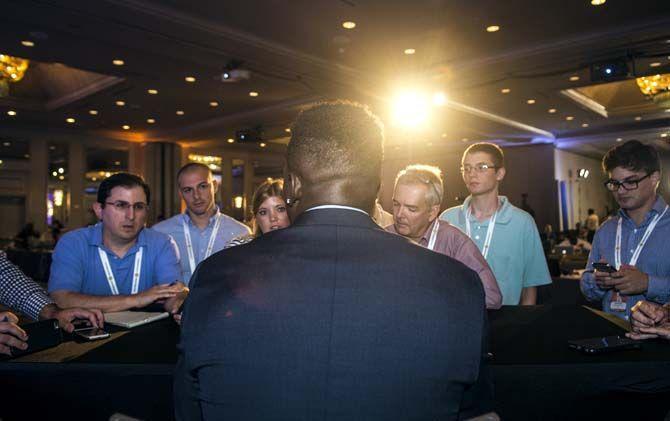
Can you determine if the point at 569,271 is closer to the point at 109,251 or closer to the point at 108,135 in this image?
the point at 109,251

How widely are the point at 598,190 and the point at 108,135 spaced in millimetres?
17924

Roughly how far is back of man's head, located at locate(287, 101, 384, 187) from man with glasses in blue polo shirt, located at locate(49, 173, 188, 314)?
1.73 m

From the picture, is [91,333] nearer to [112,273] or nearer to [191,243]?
[112,273]

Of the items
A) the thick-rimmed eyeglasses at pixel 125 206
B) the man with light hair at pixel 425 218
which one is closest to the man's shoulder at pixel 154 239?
the thick-rimmed eyeglasses at pixel 125 206

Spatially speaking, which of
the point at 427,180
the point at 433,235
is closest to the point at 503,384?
the point at 433,235

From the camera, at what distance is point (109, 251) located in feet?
8.92

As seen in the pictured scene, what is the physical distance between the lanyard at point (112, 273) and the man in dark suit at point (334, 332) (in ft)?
6.37

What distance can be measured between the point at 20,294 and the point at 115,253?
0.55 meters

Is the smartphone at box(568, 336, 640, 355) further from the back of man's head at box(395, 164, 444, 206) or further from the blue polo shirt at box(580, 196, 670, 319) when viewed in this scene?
the back of man's head at box(395, 164, 444, 206)

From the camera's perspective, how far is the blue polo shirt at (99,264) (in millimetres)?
2617

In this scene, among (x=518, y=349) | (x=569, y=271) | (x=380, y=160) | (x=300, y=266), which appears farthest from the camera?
(x=569, y=271)

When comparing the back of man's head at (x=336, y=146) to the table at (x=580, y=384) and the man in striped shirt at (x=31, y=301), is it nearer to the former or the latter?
the table at (x=580, y=384)

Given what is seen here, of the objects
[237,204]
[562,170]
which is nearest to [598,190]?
[562,170]

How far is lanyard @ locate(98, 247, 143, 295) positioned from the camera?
271cm
